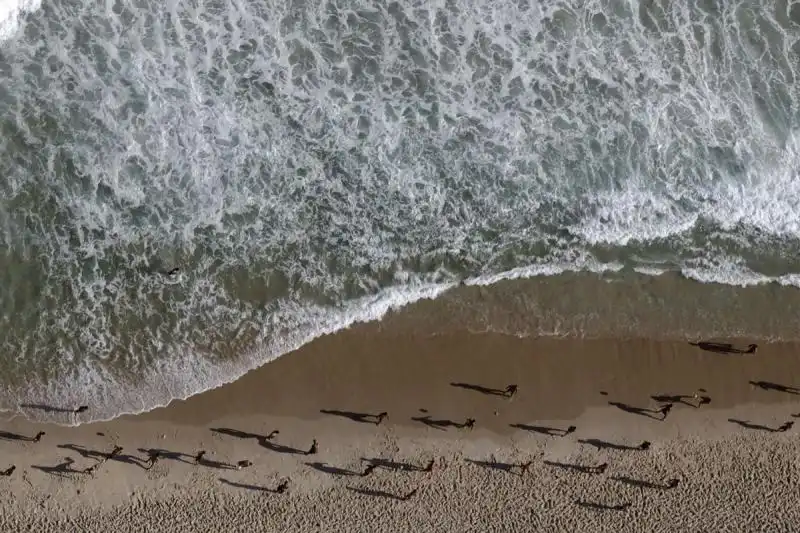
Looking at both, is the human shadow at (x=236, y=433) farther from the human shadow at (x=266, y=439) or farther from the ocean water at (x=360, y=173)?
the ocean water at (x=360, y=173)

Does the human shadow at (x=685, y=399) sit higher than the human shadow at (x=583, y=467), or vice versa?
the human shadow at (x=685, y=399)

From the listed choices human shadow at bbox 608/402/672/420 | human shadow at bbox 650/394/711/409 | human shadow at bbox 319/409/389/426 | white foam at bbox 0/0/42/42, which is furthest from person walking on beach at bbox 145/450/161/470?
human shadow at bbox 650/394/711/409

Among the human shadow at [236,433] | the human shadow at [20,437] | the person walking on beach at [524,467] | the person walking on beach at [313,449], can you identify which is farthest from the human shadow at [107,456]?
the person walking on beach at [524,467]

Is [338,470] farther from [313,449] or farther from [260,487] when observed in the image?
[260,487]

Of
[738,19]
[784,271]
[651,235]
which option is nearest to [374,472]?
[651,235]

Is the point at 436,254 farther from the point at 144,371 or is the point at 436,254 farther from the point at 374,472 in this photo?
the point at 144,371

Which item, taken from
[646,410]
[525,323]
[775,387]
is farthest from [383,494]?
[775,387]
